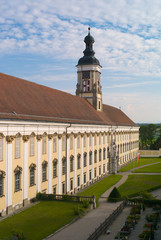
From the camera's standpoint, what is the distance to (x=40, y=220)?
31.6 m

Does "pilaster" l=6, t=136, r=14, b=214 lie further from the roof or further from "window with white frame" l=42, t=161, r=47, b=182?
"window with white frame" l=42, t=161, r=47, b=182

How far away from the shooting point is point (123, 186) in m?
55.5

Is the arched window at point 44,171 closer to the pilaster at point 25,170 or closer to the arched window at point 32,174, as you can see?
the arched window at point 32,174

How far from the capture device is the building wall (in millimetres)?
32781

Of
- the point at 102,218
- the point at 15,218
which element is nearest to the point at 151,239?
the point at 102,218

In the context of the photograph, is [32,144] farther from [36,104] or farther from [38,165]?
[36,104]

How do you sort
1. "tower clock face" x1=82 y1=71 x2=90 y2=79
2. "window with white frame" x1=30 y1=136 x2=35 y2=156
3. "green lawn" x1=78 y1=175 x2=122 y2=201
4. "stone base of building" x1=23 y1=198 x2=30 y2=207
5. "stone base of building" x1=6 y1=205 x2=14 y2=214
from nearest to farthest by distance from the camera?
"stone base of building" x1=6 y1=205 x2=14 y2=214
"stone base of building" x1=23 y1=198 x2=30 y2=207
"window with white frame" x1=30 y1=136 x2=35 y2=156
"green lawn" x1=78 y1=175 x2=122 y2=201
"tower clock face" x1=82 y1=71 x2=90 y2=79

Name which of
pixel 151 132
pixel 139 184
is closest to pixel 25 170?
pixel 139 184

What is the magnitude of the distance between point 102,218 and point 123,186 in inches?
882

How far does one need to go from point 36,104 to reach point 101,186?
2239 cm

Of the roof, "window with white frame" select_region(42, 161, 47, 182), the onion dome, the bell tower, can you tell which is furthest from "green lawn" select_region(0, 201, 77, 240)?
the onion dome

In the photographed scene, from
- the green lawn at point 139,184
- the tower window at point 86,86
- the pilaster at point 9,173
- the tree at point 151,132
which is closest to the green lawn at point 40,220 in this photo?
the pilaster at point 9,173

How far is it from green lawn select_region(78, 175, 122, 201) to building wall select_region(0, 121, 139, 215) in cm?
167

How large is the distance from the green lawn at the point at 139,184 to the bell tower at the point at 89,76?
69.4ft
